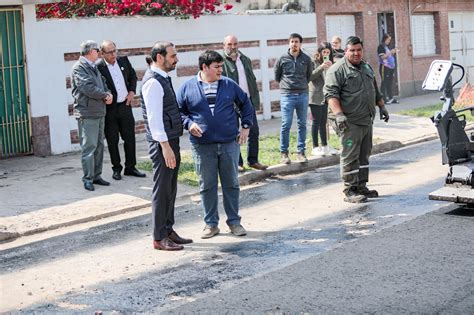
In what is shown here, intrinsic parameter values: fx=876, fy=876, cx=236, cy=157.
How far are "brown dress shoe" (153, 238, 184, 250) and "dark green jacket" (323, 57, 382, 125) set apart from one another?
116 inches

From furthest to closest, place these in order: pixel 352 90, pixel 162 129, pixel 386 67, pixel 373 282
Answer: pixel 386 67 < pixel 352 90 < pixel 162 129 < pixel 373 282

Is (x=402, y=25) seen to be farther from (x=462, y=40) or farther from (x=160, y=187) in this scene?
(x=160, y=187)

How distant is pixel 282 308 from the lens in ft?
21.2

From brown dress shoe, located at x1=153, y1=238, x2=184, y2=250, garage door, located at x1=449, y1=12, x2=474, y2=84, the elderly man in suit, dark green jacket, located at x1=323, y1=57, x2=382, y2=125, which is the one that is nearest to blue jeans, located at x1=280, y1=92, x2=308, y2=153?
the elderly man in suit

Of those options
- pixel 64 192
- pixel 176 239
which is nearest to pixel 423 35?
pixel 64 192

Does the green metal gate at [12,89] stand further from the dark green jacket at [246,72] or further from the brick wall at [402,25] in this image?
the brick wall at [402,25]

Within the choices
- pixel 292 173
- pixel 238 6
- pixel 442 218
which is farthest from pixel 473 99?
pixel 442 218

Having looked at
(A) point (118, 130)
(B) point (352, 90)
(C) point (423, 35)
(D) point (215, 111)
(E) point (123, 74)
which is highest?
(C) point (423, 35)

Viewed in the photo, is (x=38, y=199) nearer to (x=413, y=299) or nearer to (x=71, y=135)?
(x=71, y=135)

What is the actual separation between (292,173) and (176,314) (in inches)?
280

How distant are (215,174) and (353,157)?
7.44 ft

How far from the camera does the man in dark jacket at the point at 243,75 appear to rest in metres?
12.5

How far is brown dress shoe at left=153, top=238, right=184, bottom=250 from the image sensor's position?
8.59 m

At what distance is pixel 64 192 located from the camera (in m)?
11.9
